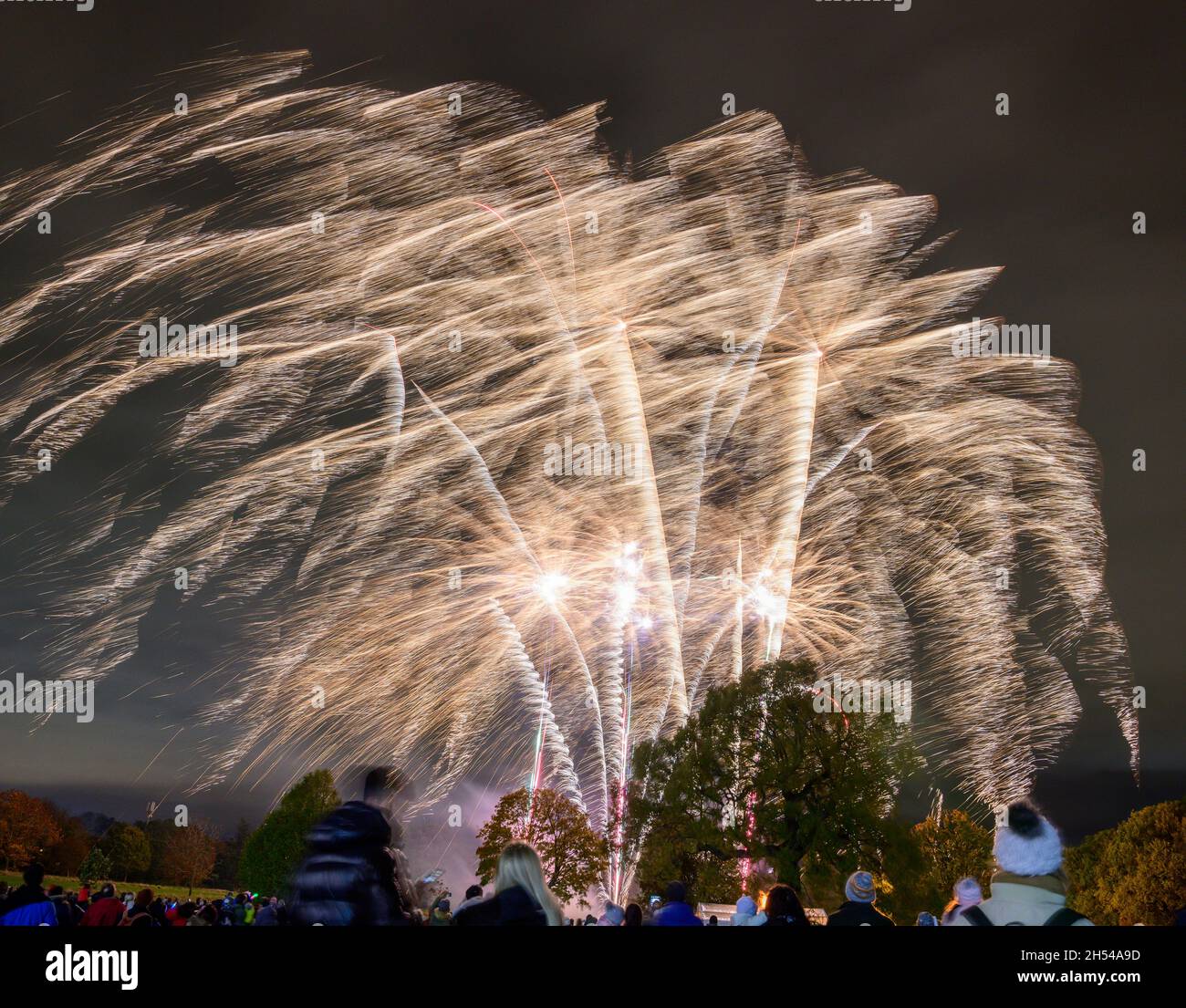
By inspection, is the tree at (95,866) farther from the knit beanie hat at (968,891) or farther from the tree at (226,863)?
the knit beanie hat at (968,891)

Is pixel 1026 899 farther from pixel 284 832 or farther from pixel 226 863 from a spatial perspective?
pixel 226 863

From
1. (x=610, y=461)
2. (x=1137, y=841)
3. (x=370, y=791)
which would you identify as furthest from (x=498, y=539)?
(x=1137, y=841)

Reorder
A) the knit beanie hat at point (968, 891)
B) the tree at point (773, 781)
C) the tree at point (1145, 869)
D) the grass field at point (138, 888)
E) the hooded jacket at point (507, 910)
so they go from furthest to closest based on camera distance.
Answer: the grass field at point (138, 888) → the tree at point (1145, 869) → the tree at point (773, 781) → the knit beanie hat at point (968, 891) → the hooded jacket at point (507, 910)

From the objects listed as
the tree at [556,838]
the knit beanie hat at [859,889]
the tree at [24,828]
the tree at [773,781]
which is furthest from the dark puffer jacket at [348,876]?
the tree at [24,828]

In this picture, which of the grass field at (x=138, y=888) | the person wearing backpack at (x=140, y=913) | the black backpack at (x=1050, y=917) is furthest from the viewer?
the grass field at (x=138, y=888)

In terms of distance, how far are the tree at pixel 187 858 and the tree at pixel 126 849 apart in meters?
6.44

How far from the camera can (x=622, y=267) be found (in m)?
32.2

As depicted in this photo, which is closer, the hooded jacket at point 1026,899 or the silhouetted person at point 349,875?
the silhouetted person at point 349,875

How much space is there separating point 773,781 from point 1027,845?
35.3 meters

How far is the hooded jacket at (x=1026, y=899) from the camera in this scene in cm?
630

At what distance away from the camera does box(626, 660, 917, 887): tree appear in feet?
129
